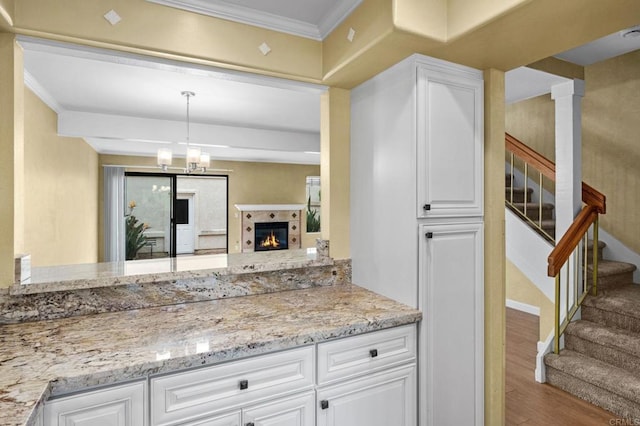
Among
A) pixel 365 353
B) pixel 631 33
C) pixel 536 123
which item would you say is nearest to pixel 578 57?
pixel 631 33

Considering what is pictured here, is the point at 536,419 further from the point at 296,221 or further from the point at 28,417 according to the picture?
the point at 296,221

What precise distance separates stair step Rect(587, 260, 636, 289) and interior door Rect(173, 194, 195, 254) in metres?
7.48

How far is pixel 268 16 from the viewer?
6.31 ft

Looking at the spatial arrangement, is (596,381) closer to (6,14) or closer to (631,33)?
Answer: (631,33)

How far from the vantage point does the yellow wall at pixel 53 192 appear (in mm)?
3100

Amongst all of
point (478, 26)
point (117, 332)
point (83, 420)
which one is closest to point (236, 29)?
point (478, 26)

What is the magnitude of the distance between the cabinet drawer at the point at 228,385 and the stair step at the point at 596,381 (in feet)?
7.32

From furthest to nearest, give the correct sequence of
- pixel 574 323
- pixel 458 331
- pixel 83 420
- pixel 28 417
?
pixel 574 323 < pixel 458 331 < pixel 83 420 < pixel 28 417

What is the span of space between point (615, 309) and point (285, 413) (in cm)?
279

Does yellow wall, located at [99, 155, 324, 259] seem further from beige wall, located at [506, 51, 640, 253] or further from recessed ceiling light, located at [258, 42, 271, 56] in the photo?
recessed ceiling light, located at [258, 42, 271, 56]

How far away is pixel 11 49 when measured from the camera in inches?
60.0

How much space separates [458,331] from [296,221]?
6.69 m

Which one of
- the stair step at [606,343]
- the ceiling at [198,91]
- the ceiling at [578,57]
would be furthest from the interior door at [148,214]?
the stair step at [606,343]

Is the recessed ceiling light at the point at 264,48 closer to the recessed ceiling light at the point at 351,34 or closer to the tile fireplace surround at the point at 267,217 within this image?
the recessed ceiling light at the point at 351,34
